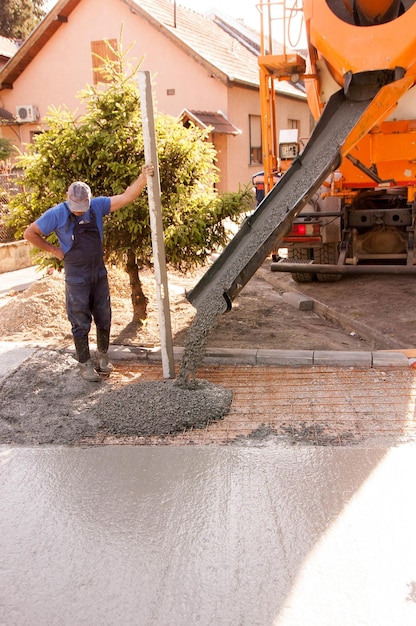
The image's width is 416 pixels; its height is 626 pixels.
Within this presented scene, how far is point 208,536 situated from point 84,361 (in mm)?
2455

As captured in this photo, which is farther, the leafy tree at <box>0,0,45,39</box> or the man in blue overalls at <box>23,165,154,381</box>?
the leafy tree at <box>0,0,45,39</box>

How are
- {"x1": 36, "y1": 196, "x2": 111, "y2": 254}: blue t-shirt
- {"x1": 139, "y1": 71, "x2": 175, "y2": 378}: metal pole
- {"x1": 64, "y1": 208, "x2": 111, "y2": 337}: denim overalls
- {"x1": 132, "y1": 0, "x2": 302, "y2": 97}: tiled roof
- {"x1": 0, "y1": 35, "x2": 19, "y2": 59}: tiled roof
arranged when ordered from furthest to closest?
1. {"x1": 0, "y1": 35, "x2": 19, "y2": 59}: tiled roof
2. {"x1": 132, "y1": 0, "x2": 302, "y2": 97}: tiled roof
3. {"x1": 64, "y1": 208, "x2": 111, "y2": 337}: denim overalls
4. {"x1": 36, "y1": 196, "x2": 111, "y2": 254}: blue t-shirt
5. {"x1": 139, "y1": 71, "x2": 175, "y2": 378}: metal pole

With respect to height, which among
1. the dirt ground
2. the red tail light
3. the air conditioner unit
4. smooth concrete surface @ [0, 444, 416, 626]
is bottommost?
smooth concrete surface @ [0, 444, 416, 626]

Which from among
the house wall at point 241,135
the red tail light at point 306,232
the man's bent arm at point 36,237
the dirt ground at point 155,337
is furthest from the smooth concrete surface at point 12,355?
the house wall at point 241,135

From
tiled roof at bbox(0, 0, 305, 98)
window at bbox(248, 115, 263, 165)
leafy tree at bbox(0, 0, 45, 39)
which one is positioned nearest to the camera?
tiled roof at bbox(0, 0, 305, 98)

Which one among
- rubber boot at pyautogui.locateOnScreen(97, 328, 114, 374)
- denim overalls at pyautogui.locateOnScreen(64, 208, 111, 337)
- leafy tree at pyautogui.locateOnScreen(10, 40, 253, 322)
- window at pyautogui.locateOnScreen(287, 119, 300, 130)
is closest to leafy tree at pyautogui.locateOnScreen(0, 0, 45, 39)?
window at pyautogui.locateOnScreen(287, 119, 300, 130)

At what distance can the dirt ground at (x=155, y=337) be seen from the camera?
4.21 metres

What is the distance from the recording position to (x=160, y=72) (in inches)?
690

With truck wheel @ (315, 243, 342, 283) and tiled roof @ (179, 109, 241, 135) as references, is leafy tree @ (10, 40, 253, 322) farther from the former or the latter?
tiled roof @ (179, 109, 241, 135)

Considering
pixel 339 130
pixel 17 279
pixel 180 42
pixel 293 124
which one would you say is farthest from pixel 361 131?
pixel 293 124

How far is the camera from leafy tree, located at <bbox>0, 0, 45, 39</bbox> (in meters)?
28.8

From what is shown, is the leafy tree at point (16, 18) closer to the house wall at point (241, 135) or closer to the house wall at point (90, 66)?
the house wall at point (90, 66)

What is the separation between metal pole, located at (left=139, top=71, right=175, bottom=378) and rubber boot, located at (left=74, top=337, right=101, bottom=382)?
613 millimetres

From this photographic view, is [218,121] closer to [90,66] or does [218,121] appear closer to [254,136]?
[254,136]
